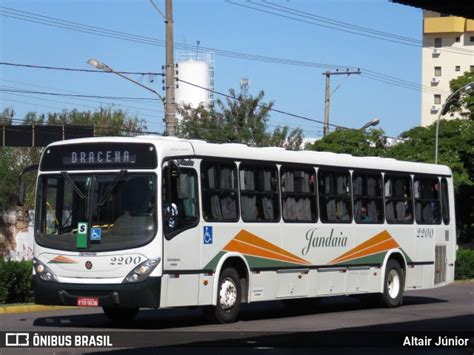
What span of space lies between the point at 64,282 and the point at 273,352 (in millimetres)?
4656

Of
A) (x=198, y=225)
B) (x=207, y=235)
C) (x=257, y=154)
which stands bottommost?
(x=207, y=235)

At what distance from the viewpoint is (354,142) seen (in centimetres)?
5350

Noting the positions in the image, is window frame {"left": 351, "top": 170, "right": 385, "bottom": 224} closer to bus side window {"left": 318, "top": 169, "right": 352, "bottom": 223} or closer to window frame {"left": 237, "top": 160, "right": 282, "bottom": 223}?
bus side window {"left": 318, "top": 169, "right": 352, "bottom": 223}

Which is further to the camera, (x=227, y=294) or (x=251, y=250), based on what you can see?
(x=251, y=250)

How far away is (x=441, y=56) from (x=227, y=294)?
95.9 meters

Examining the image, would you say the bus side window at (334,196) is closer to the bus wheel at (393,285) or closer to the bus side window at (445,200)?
the bus wheel at (393,285)

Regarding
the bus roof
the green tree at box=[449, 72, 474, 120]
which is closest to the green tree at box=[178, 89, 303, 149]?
the green tree at box=[449, 72, 474, 120]

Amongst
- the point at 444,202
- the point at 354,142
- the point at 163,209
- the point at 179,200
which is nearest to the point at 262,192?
the point at 179,200

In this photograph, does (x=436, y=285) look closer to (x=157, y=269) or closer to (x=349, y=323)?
(x=349, y=323)

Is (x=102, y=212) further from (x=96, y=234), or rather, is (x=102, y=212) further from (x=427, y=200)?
(x=427, y=200)

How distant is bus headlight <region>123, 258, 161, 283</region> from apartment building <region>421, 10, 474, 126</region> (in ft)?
309

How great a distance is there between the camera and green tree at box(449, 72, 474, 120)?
2211 inches

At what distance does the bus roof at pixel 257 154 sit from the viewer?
1759 centimetres

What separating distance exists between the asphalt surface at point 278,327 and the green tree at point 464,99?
107 ft
